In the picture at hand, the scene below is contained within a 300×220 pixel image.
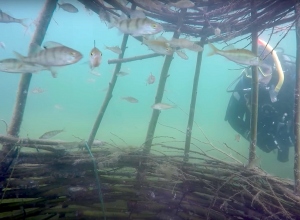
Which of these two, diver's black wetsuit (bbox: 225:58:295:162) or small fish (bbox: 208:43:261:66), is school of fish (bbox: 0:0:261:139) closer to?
small fish (bbox: 208:43:261:66)

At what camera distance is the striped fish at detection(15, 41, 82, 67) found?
3225 millimetres

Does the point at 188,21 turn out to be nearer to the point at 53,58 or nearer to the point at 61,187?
the point at 53,58

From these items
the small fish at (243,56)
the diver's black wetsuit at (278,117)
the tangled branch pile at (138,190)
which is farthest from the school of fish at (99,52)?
the diver's black wetsuit at (278,117)

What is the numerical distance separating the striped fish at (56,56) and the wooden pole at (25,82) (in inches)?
13.7

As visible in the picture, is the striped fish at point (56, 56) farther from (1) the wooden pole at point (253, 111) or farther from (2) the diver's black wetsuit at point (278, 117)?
(2) the diver's black wetsuit at point (278, 117)

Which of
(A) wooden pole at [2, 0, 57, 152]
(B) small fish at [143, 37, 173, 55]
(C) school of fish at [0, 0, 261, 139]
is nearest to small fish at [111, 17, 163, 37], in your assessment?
(C) school of fish at [0, 0, 261, 139]

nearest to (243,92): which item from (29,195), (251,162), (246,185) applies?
(251,162)

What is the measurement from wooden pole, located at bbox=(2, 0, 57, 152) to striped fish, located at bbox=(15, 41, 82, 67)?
0.35 meters

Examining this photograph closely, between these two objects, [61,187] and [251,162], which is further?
[251,162]

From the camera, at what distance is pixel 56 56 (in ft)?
10.6

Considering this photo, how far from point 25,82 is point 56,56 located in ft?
3.39

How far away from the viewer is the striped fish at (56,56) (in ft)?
10.6

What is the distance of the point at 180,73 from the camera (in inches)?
7672

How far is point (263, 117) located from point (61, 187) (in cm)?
562
